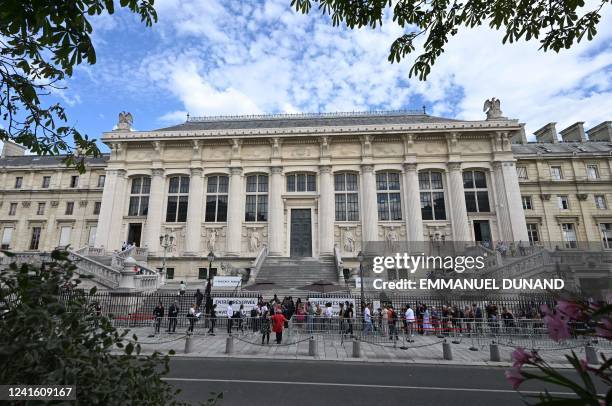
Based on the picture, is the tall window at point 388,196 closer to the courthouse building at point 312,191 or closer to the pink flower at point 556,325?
the courthouse building at point 312,191

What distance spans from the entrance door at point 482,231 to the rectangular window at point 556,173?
15.2 m

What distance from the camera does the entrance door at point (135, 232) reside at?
32.9 metres

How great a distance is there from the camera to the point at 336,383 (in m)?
8.20

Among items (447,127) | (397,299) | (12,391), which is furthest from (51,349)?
(447,127)

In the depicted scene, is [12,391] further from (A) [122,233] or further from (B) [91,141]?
(A) [122,233]

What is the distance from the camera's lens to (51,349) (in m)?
1.71

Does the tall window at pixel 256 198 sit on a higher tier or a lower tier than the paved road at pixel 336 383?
higher

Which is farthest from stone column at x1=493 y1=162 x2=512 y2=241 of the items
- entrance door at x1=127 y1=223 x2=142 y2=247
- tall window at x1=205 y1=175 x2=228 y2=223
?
entrance door at x1=127 y1=223 x2=142 y2=247

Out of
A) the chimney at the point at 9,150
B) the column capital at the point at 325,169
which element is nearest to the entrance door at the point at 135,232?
the column capital at the point at 325,169

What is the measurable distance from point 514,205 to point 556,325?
112ft

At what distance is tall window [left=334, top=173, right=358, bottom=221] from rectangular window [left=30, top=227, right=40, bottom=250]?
38.1m

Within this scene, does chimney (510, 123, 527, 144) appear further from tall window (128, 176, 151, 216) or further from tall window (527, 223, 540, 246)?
tall window (128, 176, 151, 216)

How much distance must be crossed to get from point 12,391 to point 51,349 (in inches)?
8.6

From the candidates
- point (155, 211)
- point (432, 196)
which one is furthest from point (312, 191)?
point (155, 211)
